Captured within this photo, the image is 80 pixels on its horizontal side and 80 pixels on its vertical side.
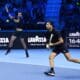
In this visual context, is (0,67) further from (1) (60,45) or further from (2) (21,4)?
(2) (21,4)

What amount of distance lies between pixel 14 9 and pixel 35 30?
1.76 meters

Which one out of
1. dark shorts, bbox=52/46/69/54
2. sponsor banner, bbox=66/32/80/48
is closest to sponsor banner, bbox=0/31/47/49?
sponsor banner, bbox=66/32/80/48

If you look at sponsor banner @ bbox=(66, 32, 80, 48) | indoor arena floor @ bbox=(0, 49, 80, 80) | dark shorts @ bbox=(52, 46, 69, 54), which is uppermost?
dark shorts @ bbox=(52, 46, 69, 54)

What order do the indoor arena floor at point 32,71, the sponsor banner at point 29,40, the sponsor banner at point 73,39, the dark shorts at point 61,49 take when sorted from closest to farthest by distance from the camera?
1. the dark shorts at point 61,49
2. the indoor arena floor at point 32,71
3. the sponsor banner at point 29,40
4. the sponsor banner at point 73,39

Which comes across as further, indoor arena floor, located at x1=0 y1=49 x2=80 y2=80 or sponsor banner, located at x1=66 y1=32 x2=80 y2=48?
sponsor banner, located at x1=66 y1=32 x2=80 y2=48

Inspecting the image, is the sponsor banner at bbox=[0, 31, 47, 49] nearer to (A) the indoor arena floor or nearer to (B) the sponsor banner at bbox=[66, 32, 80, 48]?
(B) the sponsor banner at bbox=[66, 32, 80, 48]

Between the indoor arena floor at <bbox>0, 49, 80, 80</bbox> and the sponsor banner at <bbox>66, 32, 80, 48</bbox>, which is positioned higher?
the sponsor banner at <bbox>66, 32, 80, 48</bbox>

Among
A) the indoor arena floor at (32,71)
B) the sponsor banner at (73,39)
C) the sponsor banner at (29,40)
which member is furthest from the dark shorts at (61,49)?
the sponsor banner at (73,39)

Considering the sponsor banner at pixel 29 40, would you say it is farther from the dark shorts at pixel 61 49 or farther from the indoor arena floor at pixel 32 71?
the dark shorts at pixel 61 49

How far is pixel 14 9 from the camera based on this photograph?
1848 centimetres

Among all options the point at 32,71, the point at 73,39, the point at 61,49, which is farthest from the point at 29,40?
the point at 61,49

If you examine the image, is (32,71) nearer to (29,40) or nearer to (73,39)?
(29,40)

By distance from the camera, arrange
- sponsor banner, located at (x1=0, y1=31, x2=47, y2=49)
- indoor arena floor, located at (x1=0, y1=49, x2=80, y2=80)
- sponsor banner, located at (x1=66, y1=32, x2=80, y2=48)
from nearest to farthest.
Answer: indoor arena floor, located at (x1=0, y1=49, x2=80, y2=80) → sponsor banner, located at (x1=0, y1=31, x2=47, y2=49) → sponsor banner, located at (x1=66, y1=32, x2=80, y2=48)

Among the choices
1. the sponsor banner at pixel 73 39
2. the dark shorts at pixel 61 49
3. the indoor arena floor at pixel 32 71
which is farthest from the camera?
the sponsor banner at pixel 73 39
